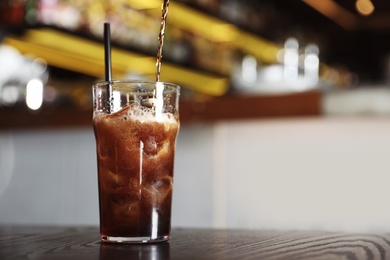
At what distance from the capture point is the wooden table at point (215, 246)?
0.79m

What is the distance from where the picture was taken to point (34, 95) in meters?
3.65

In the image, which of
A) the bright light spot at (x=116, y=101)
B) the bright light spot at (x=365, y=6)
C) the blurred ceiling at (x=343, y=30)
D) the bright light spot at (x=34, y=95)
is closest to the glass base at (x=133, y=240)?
the bright light spot at (x=116, y=101)

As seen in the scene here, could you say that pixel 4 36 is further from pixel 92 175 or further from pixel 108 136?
pixel 108 136

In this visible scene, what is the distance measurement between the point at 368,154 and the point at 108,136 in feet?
5.74

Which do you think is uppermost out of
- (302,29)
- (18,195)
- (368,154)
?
(302,29)

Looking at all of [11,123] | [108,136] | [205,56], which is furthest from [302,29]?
[108,136]

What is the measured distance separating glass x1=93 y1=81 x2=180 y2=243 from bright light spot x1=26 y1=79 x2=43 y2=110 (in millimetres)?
2660

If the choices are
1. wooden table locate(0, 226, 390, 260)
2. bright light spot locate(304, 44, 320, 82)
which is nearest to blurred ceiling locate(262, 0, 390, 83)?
bright light spot locate(304, 44, 320, 82)

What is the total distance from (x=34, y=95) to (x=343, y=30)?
3.95 meters

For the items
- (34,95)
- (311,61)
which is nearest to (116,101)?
(34,95)

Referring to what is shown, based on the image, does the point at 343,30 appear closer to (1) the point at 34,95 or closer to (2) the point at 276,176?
(1) the point at 34,95

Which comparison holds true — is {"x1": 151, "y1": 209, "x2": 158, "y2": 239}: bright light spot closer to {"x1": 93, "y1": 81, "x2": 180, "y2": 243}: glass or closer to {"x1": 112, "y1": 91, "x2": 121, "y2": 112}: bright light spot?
{"x1": 93, "y1": 81, "x2": 180, "y2": 243}: glass

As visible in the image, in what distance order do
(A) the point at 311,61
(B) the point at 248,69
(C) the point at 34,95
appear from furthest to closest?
1. (A) the point at 311,61
2. (B) the point at 248,69
3. (C) the point at 34,95

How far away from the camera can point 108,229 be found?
99 cm
